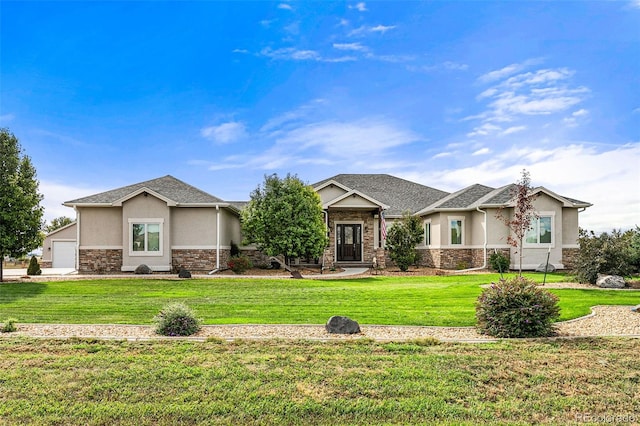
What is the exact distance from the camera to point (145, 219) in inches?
838

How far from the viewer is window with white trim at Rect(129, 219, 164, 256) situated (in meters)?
21.3

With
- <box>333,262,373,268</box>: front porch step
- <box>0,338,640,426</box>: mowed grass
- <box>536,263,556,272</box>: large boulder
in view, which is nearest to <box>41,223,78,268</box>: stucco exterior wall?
<box>333,262,373,268</box>: front porch step

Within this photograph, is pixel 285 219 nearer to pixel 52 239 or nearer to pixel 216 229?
pixel 216 229

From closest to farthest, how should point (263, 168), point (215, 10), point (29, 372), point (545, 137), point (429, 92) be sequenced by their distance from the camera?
1. point (29, 372)
2. point (215, 10)
3. point (545, 137)
4. point (429, 92)
5. point (263, 168)

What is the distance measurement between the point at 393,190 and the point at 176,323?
84.9ft

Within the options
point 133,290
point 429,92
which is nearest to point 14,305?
point 133,290

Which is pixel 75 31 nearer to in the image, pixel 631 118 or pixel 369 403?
pixel 369 403

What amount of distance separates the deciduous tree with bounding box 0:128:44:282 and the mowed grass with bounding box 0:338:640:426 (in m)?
13.4

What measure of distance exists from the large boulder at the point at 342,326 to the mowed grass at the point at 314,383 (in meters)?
0.98

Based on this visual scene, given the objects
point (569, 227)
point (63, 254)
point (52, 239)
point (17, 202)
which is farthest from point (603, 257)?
point (52, 239)

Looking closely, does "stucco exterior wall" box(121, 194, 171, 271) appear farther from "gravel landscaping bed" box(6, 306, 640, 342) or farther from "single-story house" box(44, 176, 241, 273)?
"gravel landscaping bed" box(6, 306, 640, 342)

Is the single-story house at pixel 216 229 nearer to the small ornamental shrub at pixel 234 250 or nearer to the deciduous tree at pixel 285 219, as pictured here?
the small ornamental shrub at pixel 234 250

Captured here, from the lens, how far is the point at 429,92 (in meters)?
17.6

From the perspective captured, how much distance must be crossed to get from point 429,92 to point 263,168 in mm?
9362
